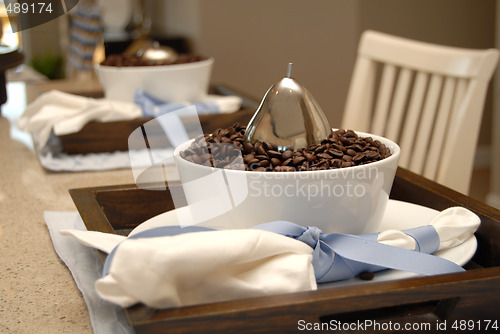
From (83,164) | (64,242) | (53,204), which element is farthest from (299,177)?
(83,164)

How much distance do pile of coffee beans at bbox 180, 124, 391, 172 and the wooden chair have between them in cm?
51

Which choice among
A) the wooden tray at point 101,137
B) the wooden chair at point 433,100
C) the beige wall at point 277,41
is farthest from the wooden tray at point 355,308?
the beige wall at point 277,41

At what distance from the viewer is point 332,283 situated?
55 cm

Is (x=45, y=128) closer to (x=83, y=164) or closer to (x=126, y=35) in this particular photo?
(x=83, y=164)

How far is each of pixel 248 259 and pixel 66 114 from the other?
0.76 m

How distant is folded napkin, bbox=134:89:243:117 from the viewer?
1233mm

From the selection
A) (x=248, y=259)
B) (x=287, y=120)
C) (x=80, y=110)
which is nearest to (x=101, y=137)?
(x=80, y=110)

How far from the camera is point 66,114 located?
3.83 feet

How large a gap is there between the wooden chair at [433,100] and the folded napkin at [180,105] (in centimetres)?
28

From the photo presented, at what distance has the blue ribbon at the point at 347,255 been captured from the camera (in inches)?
21.3

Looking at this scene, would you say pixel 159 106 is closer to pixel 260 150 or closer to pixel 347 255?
pixel 260 150

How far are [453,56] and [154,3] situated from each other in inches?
99.1
